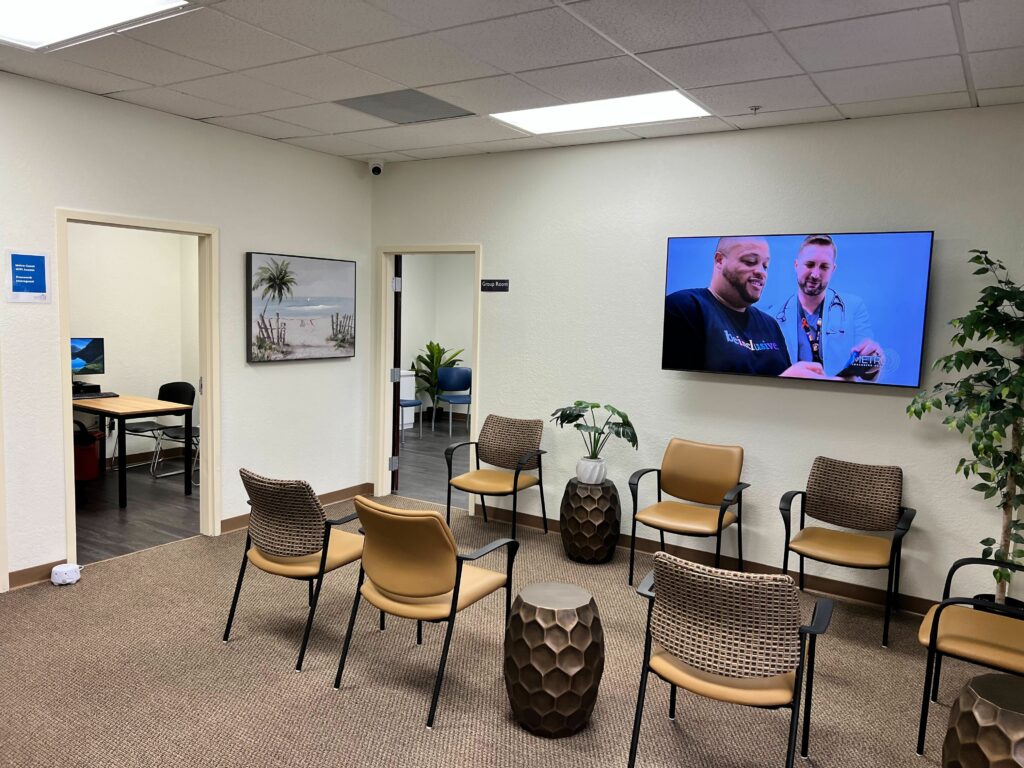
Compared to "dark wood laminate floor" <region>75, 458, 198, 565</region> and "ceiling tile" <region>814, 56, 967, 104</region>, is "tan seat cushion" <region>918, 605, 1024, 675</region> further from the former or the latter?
"dark wood laminate floor" <region>75, 458, 198, 565</region>

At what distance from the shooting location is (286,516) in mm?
3236

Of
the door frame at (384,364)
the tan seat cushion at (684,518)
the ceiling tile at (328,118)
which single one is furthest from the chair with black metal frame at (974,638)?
the ceiling tile at (328,118)

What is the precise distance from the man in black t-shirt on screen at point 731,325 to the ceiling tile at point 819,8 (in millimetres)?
1709

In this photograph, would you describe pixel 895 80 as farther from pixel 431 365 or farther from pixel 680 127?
pixel 431 365

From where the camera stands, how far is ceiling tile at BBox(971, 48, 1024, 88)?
3.02 metres

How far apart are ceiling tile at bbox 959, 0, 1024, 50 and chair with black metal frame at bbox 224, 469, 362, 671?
3062 mm

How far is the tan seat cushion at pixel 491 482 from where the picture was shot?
194 inches

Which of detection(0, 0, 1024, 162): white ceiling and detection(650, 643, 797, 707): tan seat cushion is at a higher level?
detection(0, 0, 1024, 162): white ceiling

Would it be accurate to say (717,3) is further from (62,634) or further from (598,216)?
(62,634)

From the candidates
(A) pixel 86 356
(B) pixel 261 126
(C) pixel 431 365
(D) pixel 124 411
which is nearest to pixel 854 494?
(B) pixel 261 126

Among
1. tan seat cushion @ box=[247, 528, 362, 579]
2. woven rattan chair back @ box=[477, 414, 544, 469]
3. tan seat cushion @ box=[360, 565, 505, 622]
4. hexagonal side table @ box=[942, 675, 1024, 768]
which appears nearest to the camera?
hexagonal side table @ box=[942, 675, 1024, 768]

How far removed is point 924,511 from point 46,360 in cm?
489

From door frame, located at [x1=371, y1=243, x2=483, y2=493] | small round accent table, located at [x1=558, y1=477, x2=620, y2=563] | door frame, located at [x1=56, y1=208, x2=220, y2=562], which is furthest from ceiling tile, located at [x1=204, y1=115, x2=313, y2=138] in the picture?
small round accent table, located at [x1=558, y1=477, x2=620, y2=563]

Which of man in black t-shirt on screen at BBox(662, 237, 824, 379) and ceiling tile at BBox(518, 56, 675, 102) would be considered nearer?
ceiling tile at BBox(518, 56, 675, 102)
